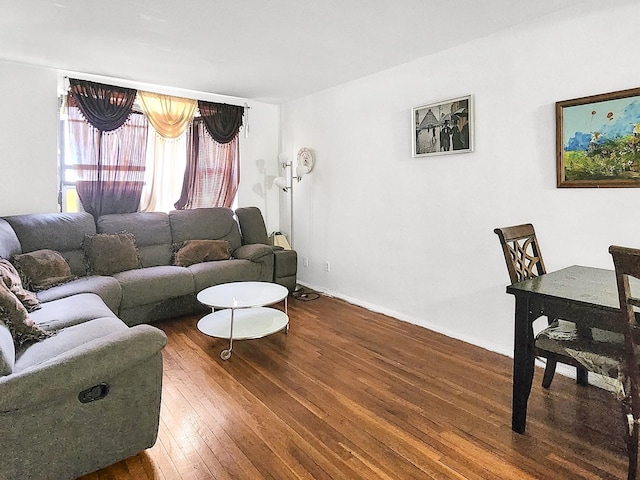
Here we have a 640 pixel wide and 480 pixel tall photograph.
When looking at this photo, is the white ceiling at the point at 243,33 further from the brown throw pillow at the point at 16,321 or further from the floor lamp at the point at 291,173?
the brown throw pillow at the point at 16,321

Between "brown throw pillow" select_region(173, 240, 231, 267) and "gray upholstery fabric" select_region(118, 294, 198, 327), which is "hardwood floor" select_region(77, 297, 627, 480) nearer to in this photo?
"gray upholstery fabric" select_region(118, 294, 198, 327)

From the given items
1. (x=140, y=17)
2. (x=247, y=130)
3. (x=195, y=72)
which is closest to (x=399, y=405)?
(x=140, y=17)

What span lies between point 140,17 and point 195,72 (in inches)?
50.0

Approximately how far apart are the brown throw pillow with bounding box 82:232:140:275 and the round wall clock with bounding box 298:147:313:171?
219cm

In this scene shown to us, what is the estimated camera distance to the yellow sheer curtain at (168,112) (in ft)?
14.3

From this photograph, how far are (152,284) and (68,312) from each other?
106cm

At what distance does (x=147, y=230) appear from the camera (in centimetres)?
424

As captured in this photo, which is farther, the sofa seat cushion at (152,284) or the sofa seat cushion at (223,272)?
the sofa seat cushion at (223,272)

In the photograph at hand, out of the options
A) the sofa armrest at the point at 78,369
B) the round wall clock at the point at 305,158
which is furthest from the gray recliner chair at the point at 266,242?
the sofa armrest at the point at 78,369

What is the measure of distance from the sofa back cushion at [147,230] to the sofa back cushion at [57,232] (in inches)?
7.1

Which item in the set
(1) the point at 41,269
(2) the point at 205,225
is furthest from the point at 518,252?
(1) the point at 41,269

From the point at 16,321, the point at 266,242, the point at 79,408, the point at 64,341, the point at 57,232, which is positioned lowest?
the point at 79,408

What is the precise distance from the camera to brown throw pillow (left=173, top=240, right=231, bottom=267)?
14.0 feet

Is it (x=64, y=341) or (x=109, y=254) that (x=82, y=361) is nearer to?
(x=64, y=341)
